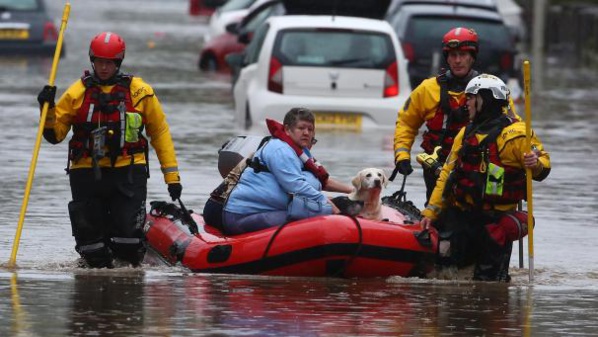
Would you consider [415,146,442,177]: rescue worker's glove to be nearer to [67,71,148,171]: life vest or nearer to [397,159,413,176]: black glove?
[397,159,413,176]: black glove

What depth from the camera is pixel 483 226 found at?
12188mm

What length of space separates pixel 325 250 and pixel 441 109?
1.60 m

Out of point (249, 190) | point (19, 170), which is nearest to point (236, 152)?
point (249, 190)

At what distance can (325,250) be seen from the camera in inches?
472

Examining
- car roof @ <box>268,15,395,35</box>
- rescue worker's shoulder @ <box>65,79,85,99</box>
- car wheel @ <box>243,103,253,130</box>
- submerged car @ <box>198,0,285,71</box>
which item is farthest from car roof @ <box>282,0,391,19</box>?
rescue worker's shoulder @ <box>65,79,85,99</box>

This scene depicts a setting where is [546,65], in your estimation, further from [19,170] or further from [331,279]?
[331,279]

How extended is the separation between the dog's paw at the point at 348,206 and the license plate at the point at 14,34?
Answer: 21049 mm

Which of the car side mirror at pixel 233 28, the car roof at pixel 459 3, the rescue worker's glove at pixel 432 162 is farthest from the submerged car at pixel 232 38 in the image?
the rescue worker's glove at pixel 432 162

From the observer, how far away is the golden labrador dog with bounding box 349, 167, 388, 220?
1266 centimetres

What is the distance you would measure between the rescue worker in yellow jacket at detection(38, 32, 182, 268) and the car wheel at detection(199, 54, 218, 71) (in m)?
21.0

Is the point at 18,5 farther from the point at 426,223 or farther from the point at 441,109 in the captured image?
the point at 426,223

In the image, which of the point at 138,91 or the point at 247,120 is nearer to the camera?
the point at 138,91

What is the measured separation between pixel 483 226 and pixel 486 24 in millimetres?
15100

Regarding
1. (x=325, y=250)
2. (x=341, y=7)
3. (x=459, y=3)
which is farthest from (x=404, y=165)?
(x=459, y=3)
